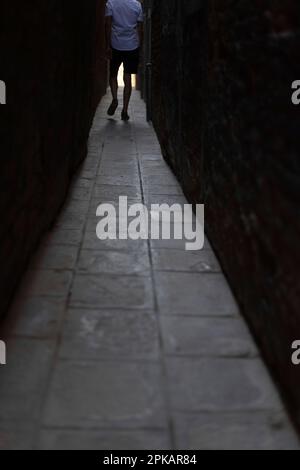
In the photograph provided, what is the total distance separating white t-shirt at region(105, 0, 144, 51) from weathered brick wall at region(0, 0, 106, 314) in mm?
3822

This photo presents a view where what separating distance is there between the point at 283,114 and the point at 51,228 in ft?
6.92

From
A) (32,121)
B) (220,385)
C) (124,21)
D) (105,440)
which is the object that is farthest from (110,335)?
(124,21)

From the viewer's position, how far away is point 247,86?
7.97 ft

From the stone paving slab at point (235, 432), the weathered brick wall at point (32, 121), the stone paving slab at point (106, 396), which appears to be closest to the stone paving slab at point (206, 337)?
the stone paving slab at point (106, 396)

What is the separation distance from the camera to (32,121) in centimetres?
288

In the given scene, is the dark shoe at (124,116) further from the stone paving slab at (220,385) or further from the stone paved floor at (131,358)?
the stone paving slab at (220,385)

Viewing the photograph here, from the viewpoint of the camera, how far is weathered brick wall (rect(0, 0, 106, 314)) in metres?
2.40

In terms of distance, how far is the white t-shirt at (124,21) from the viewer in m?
8.09

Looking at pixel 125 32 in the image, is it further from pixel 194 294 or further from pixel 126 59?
pixel 194 294

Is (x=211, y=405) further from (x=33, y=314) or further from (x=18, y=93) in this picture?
(x=18, y=93)

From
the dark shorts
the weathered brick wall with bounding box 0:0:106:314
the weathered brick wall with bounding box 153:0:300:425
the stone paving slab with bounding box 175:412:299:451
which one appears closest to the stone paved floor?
the stone paving slab with bounding box 175:412:299:451

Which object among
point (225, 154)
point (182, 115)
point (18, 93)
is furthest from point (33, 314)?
point (182, 115)

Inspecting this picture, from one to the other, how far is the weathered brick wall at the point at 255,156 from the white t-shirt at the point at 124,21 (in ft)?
14.2

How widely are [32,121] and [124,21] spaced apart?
18.9 feet
